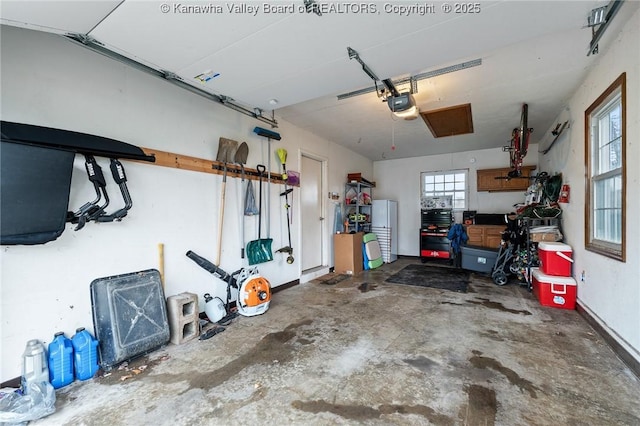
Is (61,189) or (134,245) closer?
(61,189)

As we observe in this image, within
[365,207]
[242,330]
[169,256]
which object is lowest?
[242,330]

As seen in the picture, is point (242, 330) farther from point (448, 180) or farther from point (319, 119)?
point (448, 180)

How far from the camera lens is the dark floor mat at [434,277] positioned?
461 cm

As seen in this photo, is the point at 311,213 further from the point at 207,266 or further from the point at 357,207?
the point at 207,266

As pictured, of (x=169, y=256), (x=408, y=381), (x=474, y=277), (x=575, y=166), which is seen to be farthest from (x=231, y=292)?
(x=575, y=166)

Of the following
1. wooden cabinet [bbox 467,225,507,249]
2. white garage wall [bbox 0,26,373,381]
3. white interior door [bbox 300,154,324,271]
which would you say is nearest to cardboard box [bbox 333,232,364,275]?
white interior door [bbox 300,154,324,271]

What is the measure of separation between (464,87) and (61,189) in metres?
4.27

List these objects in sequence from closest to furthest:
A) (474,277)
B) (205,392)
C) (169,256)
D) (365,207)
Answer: (205,392) → (169,256) → (474,277) → (365,207)

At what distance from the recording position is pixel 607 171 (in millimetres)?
2770

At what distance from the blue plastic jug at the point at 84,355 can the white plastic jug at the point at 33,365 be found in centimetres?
17

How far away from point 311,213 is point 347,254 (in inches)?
44.9

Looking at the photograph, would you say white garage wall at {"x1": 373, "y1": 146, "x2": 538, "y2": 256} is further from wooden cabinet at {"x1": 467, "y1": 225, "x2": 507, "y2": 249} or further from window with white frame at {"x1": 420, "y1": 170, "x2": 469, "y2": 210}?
wooden cabinet at {"x1": 467, "y1": 225, "x2": 507, "y2": 249}

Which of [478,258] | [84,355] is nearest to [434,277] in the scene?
[478,258]

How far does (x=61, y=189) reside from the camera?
1.96m
